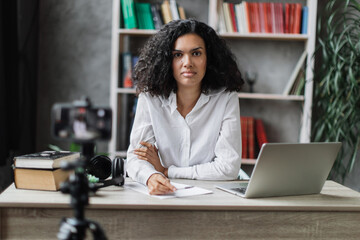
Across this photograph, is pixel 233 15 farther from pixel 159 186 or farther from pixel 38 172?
pixel 38 172

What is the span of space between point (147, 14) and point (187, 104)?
123 centimetres

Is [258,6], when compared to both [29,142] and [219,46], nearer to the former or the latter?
[219,46]

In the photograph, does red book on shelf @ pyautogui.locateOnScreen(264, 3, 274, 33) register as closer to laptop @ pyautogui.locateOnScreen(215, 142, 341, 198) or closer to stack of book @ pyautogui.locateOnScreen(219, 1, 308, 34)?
stack of book @ pyautogui.locateOnScreen(219, 1, 308, 34)

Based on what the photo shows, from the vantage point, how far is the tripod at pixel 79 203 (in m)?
A: 0.75

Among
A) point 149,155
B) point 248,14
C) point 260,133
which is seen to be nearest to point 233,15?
point 248,14

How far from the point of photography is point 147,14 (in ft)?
9.06

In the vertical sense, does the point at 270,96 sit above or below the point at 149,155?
above

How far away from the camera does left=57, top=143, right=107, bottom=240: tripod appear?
0.75m

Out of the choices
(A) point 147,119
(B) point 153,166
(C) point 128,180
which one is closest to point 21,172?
(C) point 128,180

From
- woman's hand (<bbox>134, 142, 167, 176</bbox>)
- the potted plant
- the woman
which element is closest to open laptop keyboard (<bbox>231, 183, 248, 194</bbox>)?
the woman

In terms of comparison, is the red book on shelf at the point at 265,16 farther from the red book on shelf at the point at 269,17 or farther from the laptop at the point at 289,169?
the laptop at the point at 289,169

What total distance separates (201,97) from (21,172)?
886mm

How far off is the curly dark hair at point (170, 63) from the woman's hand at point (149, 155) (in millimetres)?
294

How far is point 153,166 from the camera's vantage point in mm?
1553
